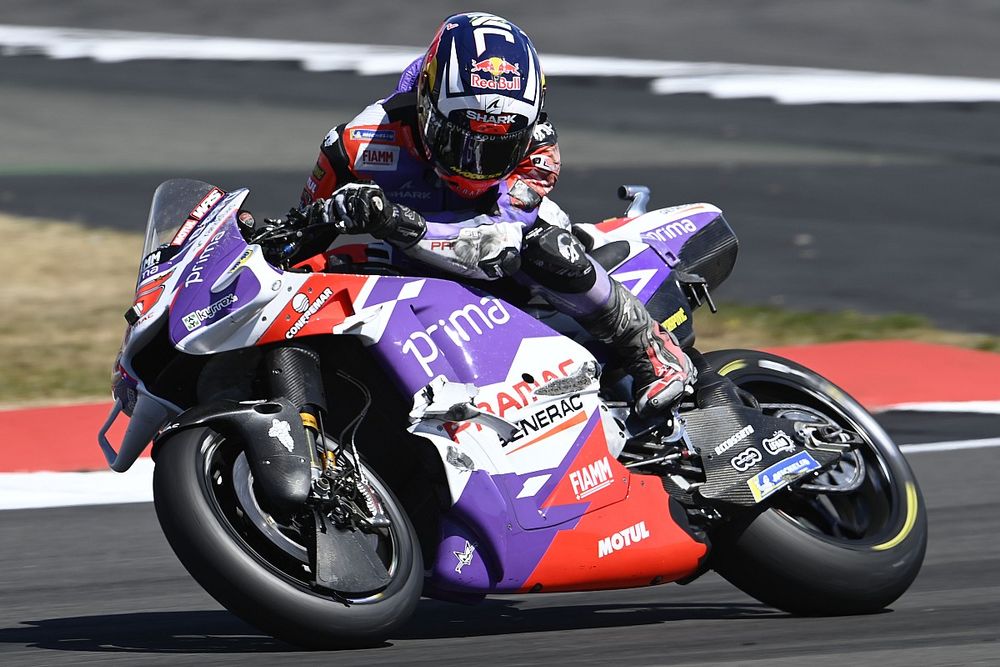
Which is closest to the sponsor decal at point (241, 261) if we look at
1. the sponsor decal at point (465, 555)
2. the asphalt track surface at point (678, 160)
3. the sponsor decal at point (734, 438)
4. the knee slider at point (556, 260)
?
the knee slider at point (556, 260)

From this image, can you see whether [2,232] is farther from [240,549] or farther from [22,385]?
[240,549]

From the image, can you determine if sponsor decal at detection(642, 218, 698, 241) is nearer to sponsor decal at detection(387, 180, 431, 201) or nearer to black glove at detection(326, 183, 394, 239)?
sponsor decal at detection(387, 180, 431, 201)

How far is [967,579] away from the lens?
5957mm

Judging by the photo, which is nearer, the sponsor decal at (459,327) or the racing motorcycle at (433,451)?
the racing motorcycle at (433,451)

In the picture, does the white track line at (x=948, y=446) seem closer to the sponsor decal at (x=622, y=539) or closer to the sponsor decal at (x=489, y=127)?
the sponsor decal at (x=622, y=539)

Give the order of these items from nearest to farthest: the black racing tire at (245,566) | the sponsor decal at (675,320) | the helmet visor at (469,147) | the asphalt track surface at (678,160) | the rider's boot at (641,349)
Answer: the black racing tire at (245,566)
the helmet visor at (469,147)
the rider's boot at (641,349)
the sponsor decal at (675,320)
the asphalt track surface at (678,160)

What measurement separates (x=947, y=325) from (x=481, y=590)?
6808mm

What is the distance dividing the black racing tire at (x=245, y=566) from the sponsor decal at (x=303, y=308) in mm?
337

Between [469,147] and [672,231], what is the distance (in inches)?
46.9

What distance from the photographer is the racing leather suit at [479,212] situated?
4980mm

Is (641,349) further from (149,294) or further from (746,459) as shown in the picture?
(149,294)

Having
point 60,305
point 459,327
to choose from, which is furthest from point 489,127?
point 60,305

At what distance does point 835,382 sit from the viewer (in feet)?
30.2

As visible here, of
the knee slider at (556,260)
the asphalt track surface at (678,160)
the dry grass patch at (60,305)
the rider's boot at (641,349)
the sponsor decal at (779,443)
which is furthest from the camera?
the asphalt track surface at (678,160)
